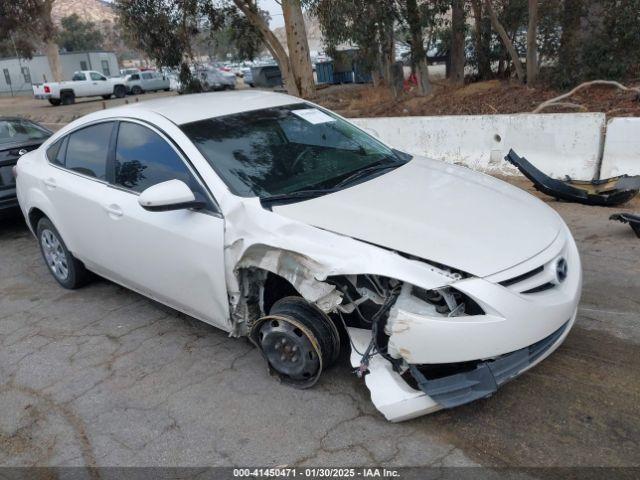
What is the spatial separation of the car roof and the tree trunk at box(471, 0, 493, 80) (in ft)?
30.1

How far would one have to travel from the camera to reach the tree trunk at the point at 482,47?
12484mm

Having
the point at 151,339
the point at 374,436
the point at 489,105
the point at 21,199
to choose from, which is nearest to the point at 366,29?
the point at 489,105

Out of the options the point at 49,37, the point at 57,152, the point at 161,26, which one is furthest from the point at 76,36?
the point at 57,152

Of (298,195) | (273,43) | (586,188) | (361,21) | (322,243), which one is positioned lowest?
(586,188)

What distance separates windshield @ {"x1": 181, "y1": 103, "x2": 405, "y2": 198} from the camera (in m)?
3.57

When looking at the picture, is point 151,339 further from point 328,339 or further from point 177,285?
point 328,339

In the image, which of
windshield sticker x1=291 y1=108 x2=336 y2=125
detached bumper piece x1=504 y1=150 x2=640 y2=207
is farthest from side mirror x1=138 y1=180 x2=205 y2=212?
detached bumper piece x1=504 y1=150 x2=640 y2=207

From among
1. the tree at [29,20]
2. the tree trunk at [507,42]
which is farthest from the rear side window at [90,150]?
the tree at [29,20]

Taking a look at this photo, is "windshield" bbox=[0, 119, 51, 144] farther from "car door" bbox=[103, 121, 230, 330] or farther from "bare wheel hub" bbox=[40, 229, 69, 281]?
"car door" bbox=[103, 121, 230, 330]

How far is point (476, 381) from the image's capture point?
2.73 metres

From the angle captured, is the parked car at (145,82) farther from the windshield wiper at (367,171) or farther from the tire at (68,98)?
the windshield wiper at (367,171)

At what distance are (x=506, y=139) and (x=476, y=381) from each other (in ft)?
18.3

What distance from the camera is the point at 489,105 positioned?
9891mm

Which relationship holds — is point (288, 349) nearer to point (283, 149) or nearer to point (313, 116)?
point (283, 149)
